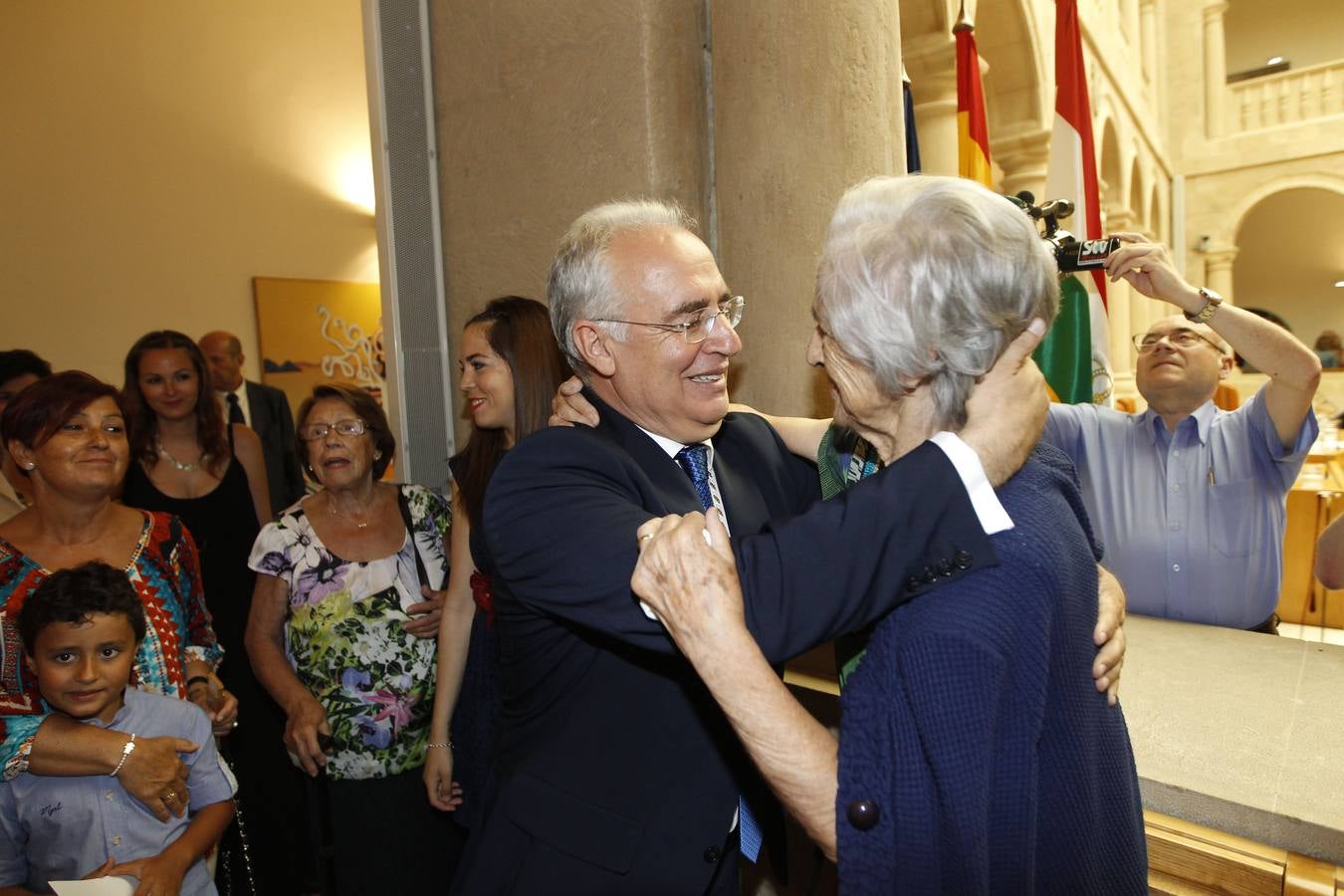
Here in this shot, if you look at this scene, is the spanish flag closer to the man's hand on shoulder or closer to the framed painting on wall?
the man's hand on shoulder

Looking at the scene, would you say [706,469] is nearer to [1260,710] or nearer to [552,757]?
[552,757]

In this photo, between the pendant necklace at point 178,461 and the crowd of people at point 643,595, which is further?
the pendant necklace at point 178,461

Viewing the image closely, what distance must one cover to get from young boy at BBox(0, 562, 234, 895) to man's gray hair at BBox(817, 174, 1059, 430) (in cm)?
192

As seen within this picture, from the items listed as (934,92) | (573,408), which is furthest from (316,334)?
(573,408)

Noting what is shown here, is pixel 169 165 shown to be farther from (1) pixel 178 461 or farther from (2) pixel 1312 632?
(2) pixel 1312 632

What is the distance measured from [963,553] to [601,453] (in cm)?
60

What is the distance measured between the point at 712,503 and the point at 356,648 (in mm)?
1369

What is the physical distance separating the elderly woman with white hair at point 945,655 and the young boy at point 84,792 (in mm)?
1643

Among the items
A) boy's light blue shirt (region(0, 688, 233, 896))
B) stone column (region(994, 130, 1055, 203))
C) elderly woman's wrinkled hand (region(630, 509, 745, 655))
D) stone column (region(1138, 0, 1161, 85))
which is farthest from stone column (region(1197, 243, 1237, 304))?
boy's light blue shirt (region(0, 688, 233, 896))

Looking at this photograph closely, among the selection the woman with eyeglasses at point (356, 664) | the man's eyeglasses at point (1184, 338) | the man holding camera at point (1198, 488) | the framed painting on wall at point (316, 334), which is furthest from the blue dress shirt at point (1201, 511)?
the framed painting on wall at point (316, 334)

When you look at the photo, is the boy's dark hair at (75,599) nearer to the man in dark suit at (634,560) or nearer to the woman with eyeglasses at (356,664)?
the woman with eyeglasses at (356,664)

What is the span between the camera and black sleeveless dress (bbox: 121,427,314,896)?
304 cm

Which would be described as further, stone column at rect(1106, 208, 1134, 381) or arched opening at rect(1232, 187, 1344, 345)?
arched opening at rect(1232, 187, 1344, 345)

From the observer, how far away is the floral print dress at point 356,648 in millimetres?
2490
